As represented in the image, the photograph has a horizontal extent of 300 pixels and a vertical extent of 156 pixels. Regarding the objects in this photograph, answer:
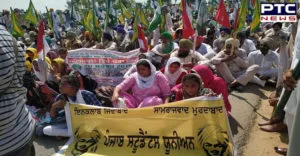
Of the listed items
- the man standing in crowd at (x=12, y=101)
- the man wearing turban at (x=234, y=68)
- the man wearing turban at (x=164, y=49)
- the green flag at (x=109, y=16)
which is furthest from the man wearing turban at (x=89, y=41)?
the man standing in crowd at (x=12, y=101)

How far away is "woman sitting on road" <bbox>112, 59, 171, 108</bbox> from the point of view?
4.80 m

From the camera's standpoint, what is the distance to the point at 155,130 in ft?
10.9

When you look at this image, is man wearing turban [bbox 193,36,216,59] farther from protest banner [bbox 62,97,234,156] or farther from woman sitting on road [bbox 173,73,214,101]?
protest banner [bbox 62,97,234,156]

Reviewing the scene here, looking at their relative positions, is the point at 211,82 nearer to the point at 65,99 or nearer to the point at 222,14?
the point at 65,99

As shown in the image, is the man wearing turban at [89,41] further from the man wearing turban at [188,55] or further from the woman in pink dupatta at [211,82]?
the woman in pink dupatta at [211,82]

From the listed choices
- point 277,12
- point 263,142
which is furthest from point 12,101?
point 277,12

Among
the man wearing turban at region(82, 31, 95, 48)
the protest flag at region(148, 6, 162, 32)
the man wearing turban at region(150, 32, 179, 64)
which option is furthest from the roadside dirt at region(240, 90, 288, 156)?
the man wearing turban at region(82, 31, 95, 48)

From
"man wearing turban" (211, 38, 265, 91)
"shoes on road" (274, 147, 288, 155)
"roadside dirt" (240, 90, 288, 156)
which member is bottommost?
"roadside dirt" (240, 90, 288, 156)

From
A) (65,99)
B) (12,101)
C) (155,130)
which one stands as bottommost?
(155,130)

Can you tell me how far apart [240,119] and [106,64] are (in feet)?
9.02

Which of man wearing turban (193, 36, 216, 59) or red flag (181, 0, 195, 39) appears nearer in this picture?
red flag (181, 0, 195, 39)

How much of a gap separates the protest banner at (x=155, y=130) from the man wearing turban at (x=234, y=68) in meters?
3.49

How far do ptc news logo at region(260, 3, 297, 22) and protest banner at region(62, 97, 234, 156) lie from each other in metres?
5.07

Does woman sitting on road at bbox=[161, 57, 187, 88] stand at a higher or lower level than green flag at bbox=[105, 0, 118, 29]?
lower
